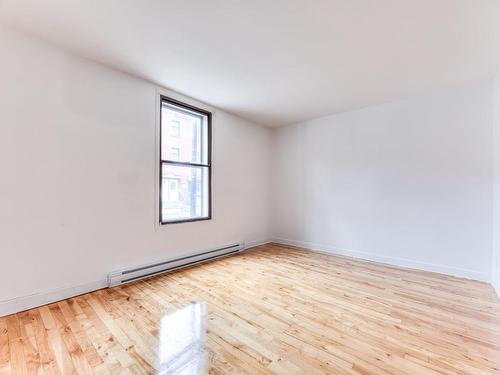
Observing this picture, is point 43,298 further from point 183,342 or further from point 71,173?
point 183,342

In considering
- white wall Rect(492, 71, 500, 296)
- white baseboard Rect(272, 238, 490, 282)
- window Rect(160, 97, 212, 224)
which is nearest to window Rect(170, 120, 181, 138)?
window Rect(160, 97, 212, 224)

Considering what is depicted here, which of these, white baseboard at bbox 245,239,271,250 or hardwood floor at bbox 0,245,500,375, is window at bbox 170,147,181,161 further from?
white baseboard at bbox 245,239,271,250

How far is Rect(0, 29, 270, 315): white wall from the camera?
2.09m

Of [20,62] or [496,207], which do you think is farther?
[496,207]

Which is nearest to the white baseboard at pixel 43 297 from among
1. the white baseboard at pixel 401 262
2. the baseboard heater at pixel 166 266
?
the baseboard heater at pixel 166 266

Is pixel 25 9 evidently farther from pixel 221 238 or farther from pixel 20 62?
pixel 221 238

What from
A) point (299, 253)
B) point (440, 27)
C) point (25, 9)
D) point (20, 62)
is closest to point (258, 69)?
point (440, 27)

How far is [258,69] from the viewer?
2697mm

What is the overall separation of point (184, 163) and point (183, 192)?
17.8 inches

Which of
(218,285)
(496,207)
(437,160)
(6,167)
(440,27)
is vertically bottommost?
(218,285)

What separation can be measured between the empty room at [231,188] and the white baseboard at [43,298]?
0.04 ft

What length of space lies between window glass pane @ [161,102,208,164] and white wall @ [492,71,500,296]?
3852mm

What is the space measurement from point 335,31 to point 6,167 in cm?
318

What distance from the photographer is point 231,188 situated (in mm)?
4281
